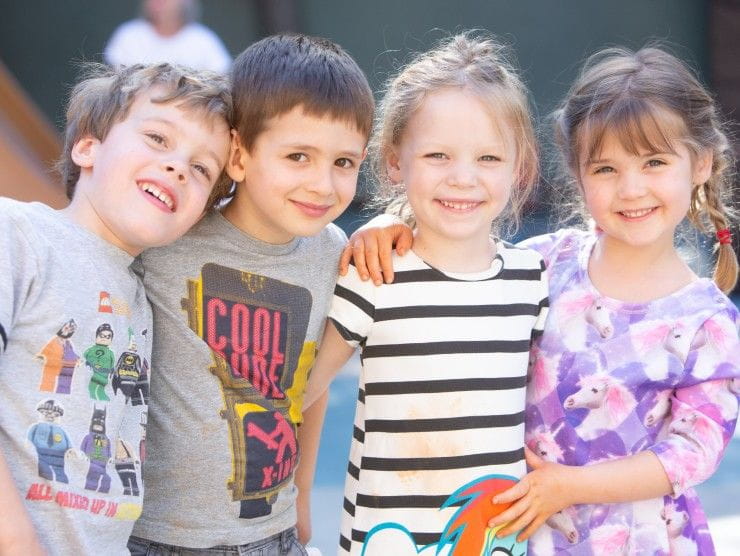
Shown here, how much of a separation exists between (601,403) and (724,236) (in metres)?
0.53

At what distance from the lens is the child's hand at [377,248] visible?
6.65 ft

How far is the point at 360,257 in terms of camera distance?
81.5 inches

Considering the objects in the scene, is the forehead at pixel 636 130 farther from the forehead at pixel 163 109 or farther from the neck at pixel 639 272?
the forehead at pixel 163 109

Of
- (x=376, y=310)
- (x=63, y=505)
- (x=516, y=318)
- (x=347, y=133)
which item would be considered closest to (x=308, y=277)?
(x=376, y=310)

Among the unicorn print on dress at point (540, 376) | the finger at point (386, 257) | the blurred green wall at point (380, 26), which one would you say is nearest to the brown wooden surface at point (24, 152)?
the blurred green wall at point (380, 26)

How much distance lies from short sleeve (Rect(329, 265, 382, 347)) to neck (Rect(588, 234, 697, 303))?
0.50 metres

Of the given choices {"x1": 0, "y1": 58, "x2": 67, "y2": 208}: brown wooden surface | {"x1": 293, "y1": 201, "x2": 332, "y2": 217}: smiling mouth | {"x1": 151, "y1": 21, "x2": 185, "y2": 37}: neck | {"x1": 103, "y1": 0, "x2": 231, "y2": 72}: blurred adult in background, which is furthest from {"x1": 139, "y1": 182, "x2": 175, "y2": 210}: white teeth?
{"x1": 151, "y1": 21, "x2": 185, "y2": 37}: neck

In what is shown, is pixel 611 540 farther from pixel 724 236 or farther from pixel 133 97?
pixel 133 97

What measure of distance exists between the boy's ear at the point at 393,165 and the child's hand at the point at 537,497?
68 cm

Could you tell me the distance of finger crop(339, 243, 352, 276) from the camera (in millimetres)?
2088

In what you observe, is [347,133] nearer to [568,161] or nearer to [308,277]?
[308,277]

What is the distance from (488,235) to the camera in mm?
2125

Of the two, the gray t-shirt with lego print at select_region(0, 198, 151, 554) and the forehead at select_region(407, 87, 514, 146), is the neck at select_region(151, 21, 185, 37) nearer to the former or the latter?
the forehead at select_region(407, 87, 514, 146)

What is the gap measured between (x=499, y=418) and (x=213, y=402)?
1.82ft
